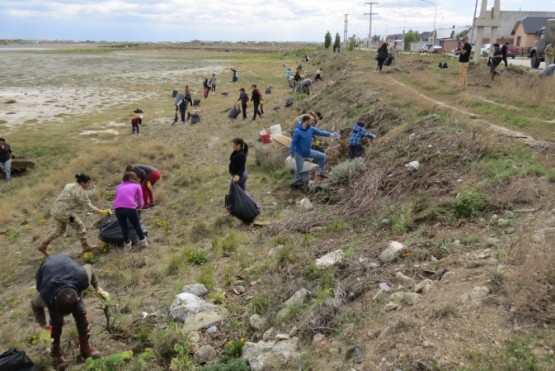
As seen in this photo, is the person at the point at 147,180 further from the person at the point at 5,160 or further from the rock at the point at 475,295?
the rock at the point at 475,295

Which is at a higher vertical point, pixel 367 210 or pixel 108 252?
pixel 367 210

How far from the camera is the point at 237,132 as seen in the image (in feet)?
59.7

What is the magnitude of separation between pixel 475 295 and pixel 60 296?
13.0 feet

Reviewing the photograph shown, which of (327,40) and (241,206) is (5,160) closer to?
(241,206)

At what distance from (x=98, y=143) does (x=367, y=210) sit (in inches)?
533

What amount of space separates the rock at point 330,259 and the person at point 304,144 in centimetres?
372

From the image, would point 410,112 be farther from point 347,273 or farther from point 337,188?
point 347,273

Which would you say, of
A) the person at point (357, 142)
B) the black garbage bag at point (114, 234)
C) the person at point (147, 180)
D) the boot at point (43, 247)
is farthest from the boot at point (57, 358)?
the person at point (357, 142)

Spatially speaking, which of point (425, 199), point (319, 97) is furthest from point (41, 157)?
point (425, 199)

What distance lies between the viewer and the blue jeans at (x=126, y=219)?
7656 mm

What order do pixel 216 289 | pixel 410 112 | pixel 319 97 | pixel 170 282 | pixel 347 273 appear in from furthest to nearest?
pixel 319 97, pixel 410 112, pixel 170 282, pixel 216 289, pixel 347 273

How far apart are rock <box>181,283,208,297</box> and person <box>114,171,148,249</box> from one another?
7.25ft

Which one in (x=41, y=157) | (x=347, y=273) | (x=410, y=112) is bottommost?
(x=41, y=157)

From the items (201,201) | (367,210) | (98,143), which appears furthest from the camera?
(98,143)
